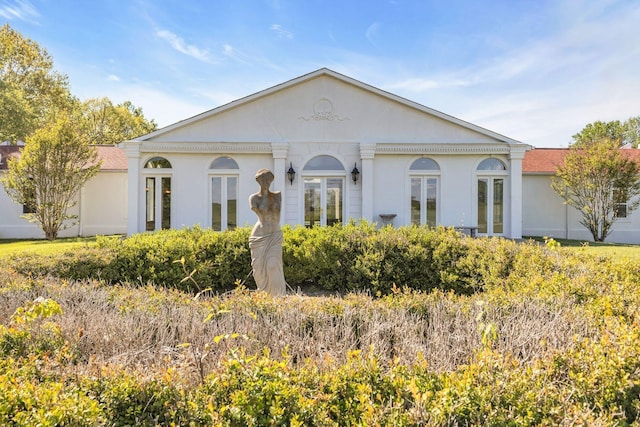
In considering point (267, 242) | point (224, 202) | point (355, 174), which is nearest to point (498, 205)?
point (355, 174)

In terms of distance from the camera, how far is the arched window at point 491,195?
14531mm

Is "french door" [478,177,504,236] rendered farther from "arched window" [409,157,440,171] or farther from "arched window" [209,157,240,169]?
"arched window" [209,157,240,169]

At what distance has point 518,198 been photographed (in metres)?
14.2

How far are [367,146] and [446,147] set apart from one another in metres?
3.31

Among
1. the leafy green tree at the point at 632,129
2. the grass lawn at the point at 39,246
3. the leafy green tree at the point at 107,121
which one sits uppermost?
the leafy green tree at the point at 632,129

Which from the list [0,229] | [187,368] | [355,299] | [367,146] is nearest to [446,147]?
[367,146]

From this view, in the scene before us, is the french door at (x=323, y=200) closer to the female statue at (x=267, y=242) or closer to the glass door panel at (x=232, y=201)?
the glass door panel at (x=232, y=201)

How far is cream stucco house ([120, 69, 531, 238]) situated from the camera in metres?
14.1

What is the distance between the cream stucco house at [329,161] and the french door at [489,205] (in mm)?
144

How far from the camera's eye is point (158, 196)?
14359 millimetres

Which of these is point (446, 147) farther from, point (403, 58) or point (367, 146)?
point (403, 58)

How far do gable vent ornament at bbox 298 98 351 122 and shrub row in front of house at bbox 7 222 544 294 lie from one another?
7541 mm

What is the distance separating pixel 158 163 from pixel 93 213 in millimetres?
5917

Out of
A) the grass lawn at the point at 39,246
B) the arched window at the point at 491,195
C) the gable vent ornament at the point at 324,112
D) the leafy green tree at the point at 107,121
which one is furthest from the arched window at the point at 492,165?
the leafy green tree at the point at 107,121
